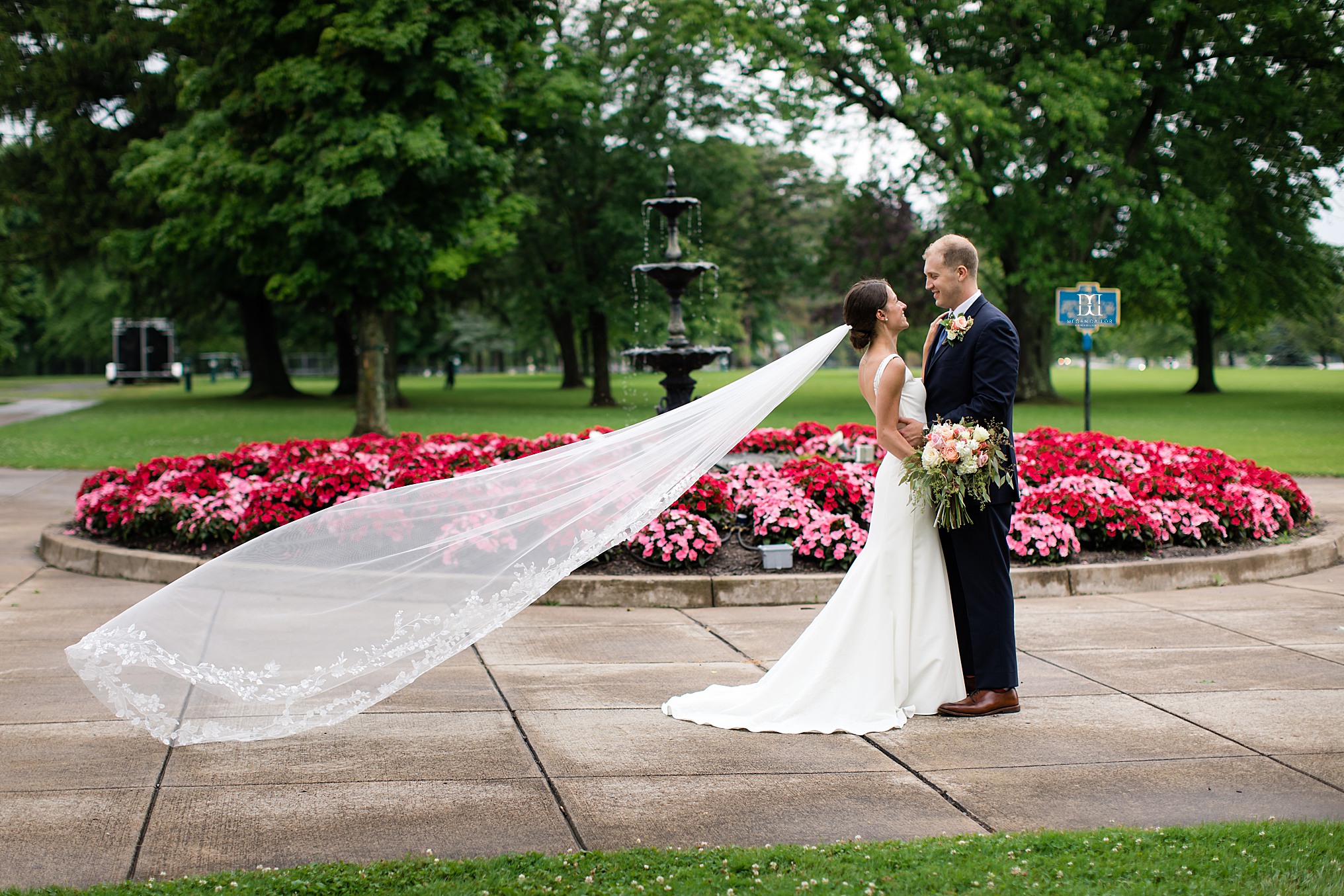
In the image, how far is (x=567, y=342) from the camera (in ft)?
152

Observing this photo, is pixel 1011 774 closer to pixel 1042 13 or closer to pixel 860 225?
pixel 1042 13

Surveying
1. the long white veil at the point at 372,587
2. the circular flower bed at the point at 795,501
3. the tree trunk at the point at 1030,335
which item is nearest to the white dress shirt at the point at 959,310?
the long white veil at the point at 372,587

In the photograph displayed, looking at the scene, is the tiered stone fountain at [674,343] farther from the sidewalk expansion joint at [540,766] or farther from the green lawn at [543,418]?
the green lawn at [543,418]

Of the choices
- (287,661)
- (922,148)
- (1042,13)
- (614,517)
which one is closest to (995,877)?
(614,517)

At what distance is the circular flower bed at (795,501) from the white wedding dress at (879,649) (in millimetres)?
2993

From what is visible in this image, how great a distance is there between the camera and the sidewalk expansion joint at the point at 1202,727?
4469mm

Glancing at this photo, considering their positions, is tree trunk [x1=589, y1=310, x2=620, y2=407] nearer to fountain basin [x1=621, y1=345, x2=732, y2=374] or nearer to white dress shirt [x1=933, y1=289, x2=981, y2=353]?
fountain basin [x1=621, y1=345, x2=732, y2=374]

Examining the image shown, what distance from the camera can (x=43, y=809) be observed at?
411cm

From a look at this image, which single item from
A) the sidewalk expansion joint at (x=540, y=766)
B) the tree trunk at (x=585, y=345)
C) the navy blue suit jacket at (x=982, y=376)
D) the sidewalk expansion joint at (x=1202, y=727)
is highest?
the tree trunk at (x=585, y=345)

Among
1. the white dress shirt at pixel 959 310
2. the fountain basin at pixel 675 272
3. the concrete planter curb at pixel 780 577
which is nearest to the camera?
the white dress shirt at pixel 959 310

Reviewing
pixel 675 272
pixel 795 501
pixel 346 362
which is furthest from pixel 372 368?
pixel 346 362

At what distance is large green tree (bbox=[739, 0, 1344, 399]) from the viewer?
93.7 feet

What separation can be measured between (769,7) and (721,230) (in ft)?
29.3

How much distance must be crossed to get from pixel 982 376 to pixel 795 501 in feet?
12.1
